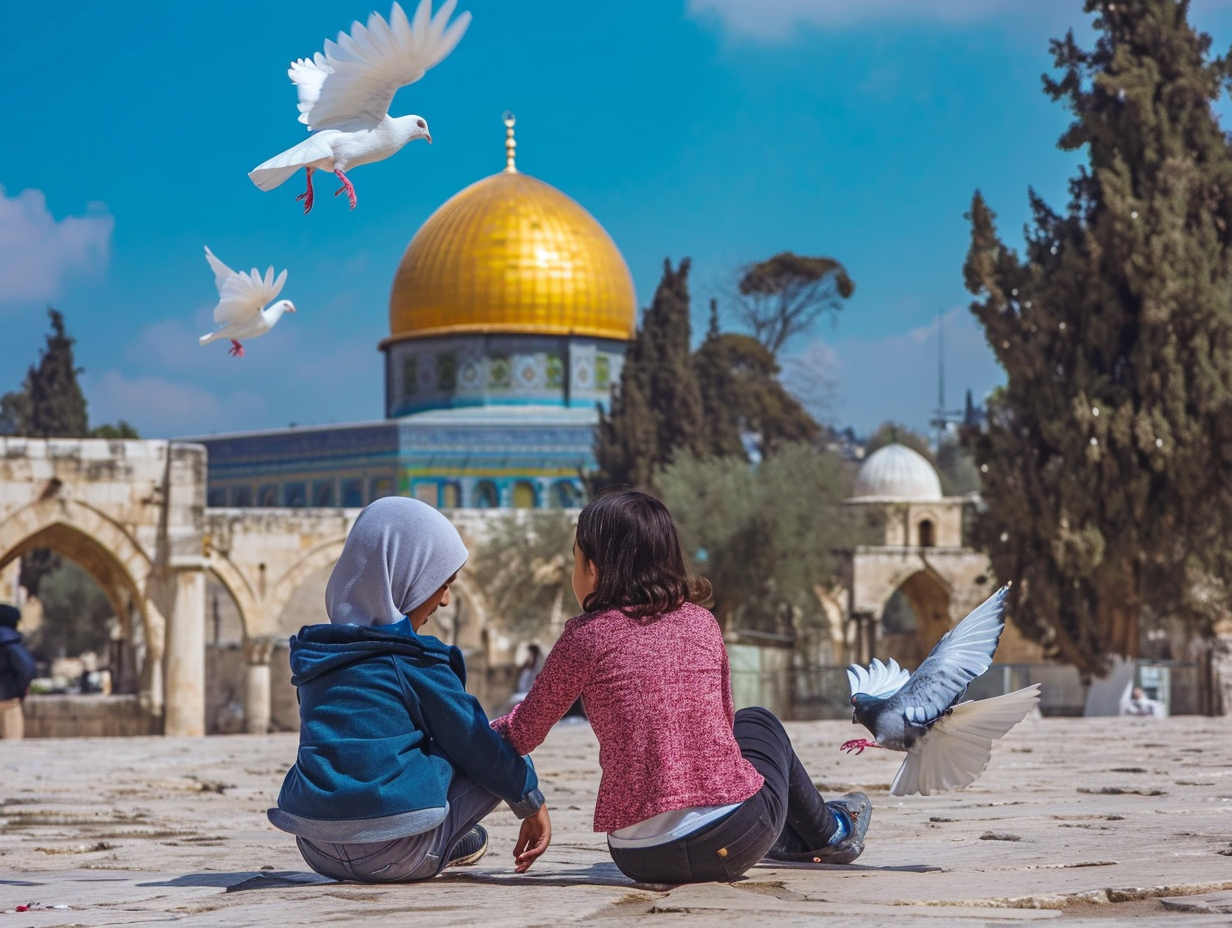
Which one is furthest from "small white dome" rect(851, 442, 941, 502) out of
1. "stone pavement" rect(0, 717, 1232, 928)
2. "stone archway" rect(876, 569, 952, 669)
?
"stone pavement" rect(0, 717, 1232, 928)

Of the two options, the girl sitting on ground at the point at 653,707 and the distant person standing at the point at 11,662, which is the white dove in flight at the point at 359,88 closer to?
the girl sitting on ground at the point at 653,707

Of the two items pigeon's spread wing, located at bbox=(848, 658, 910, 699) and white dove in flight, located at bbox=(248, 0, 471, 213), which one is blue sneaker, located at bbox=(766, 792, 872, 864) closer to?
pigeon's spread wing, located at bbox=(848, 658, 910, 699)

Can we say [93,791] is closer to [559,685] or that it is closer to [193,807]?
[193,807]

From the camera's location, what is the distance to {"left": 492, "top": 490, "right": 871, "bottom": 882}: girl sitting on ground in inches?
131

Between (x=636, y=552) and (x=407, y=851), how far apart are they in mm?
734

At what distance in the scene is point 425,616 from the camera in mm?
3570

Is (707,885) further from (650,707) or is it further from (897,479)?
A: (897,479)

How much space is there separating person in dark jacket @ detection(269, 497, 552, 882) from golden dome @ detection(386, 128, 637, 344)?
36370mm

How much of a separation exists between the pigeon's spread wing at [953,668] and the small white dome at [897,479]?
31.9m

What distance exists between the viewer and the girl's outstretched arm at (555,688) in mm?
3379

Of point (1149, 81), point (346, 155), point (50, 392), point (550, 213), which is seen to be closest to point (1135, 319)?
point (1149, 81)

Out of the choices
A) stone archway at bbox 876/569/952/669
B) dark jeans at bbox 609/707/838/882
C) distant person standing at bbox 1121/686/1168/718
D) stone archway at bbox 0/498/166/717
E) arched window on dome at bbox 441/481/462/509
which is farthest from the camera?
arched window on dome at bbox 441/481/462/509

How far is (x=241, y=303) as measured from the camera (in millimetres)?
4395

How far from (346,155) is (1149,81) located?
1485 centimetres
